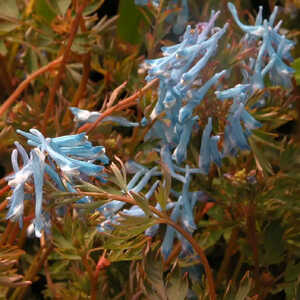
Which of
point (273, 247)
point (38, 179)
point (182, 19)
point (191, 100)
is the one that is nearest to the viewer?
point (38, 179)

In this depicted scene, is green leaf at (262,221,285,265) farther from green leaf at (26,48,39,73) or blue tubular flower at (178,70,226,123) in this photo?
green leaf at (26,48,39,73)

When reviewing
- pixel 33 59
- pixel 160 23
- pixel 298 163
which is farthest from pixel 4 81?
pixel 298 163

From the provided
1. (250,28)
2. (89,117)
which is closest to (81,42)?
(89,117)

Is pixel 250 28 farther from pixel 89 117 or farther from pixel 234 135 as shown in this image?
pixel 89 117

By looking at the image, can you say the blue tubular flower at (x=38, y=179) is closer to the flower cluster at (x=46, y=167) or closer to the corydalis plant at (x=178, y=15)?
the flower cluster at (x=46, y=167)

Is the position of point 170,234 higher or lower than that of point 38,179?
lower

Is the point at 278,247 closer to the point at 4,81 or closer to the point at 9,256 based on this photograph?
the point at 9,256

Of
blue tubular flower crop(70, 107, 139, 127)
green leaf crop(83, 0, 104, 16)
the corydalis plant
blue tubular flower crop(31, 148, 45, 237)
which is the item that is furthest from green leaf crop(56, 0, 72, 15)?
blue tubular flower crop(31, 148, 45, 237)
